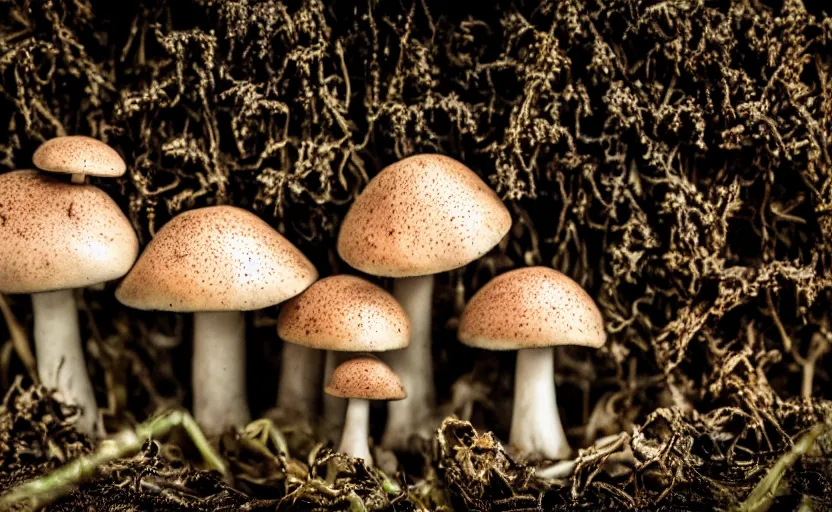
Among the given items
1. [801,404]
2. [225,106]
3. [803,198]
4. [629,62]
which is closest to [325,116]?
[225,106]

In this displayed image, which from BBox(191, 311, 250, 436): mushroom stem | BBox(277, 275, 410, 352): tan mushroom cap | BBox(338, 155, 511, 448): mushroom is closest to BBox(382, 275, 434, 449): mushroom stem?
BBox(338, 155, 511, 448): mushroom

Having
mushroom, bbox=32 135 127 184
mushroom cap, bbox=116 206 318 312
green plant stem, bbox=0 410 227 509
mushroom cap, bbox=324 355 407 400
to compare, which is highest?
mushroom, bbox=32 135 127 184

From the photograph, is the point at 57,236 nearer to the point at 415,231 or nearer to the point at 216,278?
the point at 216,278

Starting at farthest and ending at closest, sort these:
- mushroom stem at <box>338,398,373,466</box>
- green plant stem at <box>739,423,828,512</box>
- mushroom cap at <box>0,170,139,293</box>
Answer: mushroom stem at <box>338,398,373,466</box> < mushroom cap at <box>0,170,139,293</box> < green plant stem at <box>739,423,828,512</box>

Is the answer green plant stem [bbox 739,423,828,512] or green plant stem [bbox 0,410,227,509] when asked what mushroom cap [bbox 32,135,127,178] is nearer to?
green plant stem [bbox 0,410,227,509]

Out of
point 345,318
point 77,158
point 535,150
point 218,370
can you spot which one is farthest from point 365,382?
point 77,158

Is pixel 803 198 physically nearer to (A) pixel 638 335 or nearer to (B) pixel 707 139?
(B) pixel 707 139
